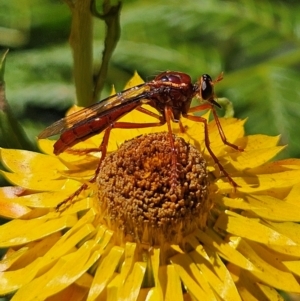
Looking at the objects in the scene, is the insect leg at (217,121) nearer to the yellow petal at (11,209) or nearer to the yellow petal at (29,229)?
the yellow petal at (29,229)

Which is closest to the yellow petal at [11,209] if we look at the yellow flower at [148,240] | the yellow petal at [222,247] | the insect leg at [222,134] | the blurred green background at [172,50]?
the yellow flower at [148,240]

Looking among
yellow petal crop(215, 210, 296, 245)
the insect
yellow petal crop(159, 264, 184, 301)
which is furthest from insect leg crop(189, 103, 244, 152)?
yellow petal crop(159, 264, 184, 301)

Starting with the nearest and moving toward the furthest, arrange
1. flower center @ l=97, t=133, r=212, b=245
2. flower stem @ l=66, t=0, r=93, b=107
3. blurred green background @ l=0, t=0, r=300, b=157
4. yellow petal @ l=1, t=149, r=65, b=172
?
1. flower center @ l=97, t=133, r=212, b=245
2. flower stem @ l=66, t=0, r=93, b=107
3. yellow petal @ l=1, t=149, r=65, b=172
4. blurred green background @ l=0, t=0, r=300, b=157

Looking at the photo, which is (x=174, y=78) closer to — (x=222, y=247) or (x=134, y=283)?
(x=222, y=247)

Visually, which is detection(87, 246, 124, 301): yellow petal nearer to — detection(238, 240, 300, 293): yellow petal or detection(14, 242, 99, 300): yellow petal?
detection(14, 242, 99, 300): yellow petal

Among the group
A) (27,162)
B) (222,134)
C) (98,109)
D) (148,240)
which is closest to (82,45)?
(98,109)

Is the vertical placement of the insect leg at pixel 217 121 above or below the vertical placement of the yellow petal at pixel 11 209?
above

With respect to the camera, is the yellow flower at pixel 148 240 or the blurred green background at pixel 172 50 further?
the blurred green background at pixel 172 50
